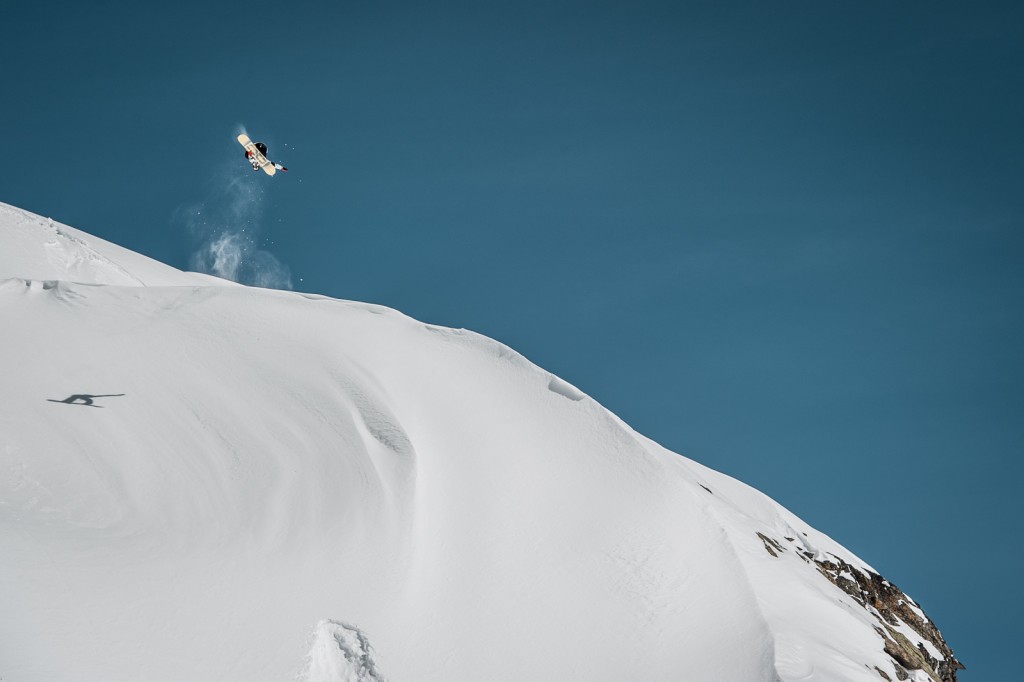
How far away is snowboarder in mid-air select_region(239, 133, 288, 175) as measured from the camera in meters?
47.0

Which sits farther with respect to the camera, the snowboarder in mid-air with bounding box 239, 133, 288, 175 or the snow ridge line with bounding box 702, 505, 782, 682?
the snowboarder in mid-air with bounding box 239, 133, 288, 175

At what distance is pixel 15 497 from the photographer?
97.7 feet

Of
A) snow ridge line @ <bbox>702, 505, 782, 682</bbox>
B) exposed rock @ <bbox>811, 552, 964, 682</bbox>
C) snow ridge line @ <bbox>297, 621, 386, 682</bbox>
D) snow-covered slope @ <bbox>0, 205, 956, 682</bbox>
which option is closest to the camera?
snow ridge line @ <bbox>297, 621, 386, 682</bbox>

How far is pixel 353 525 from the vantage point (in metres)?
32.7

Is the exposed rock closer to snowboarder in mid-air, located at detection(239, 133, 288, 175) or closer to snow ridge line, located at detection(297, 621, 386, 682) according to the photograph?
snow ridge line, located at detection(297, 621, 386, 682)

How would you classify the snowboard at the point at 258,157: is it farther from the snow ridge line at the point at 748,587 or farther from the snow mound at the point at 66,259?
the snow ridge line at the point at 748,587

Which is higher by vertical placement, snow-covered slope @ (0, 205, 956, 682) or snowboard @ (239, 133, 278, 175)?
snowboard @ (239, 133, 278, 175)

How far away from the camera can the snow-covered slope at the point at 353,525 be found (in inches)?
1102

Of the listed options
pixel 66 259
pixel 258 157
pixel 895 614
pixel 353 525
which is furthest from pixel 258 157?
pixel 895 614

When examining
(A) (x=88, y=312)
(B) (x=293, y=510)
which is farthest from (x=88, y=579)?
(A) (x=88, y=312)

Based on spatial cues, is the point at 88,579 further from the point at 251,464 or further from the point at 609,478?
the point at 609,478

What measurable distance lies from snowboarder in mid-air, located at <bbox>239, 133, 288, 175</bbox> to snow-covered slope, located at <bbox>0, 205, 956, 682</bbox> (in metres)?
6.95

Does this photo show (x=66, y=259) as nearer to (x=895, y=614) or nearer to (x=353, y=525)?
(x=353, y=525)

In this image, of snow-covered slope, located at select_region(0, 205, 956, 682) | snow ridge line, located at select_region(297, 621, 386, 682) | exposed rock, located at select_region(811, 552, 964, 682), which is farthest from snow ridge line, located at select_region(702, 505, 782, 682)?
snow ridge line, located at select_region(297, 621, 386, 682)
